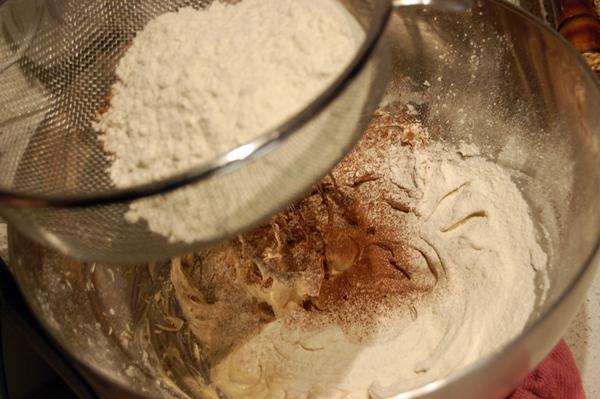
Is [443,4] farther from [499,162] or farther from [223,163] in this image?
[223,163]

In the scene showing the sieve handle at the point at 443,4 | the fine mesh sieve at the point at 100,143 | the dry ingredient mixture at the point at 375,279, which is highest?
the sieve handle at the point at 443,4

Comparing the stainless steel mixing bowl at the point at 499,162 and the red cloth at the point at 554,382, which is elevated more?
the stainless steel mixing bowl at the point at 499,162

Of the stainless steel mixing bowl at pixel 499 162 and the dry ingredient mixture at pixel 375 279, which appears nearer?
the stainless steel mixing bowl at pixel 499 162

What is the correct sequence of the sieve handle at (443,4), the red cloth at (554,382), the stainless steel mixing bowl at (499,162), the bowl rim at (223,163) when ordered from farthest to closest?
the sieve handle at (443,4) → the red cloth at (554,382) → the stainless steel mixing bowl at (499,162) → the bowl rim at (223,163)

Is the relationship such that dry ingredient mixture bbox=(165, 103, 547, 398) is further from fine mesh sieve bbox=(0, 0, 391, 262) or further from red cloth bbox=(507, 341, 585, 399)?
fine mesh sieve bbox=(0, 0, 391, 262)

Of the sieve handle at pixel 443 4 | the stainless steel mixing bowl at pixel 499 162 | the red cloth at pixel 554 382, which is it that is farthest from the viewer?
the sieve handle at pixel 443 4

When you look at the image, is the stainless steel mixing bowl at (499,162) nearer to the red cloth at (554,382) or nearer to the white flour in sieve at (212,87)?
the red cloth at (554,382)

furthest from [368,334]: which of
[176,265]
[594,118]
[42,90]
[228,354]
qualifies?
[42,90]

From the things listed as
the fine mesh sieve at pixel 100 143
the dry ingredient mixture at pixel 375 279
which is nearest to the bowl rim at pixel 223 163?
the fine mesh sieve at pixel 100 143

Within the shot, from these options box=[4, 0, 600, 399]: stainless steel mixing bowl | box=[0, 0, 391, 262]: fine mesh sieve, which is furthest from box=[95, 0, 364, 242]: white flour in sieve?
box=[4, 0, 600, 399]: stainless steel mixing bowl
